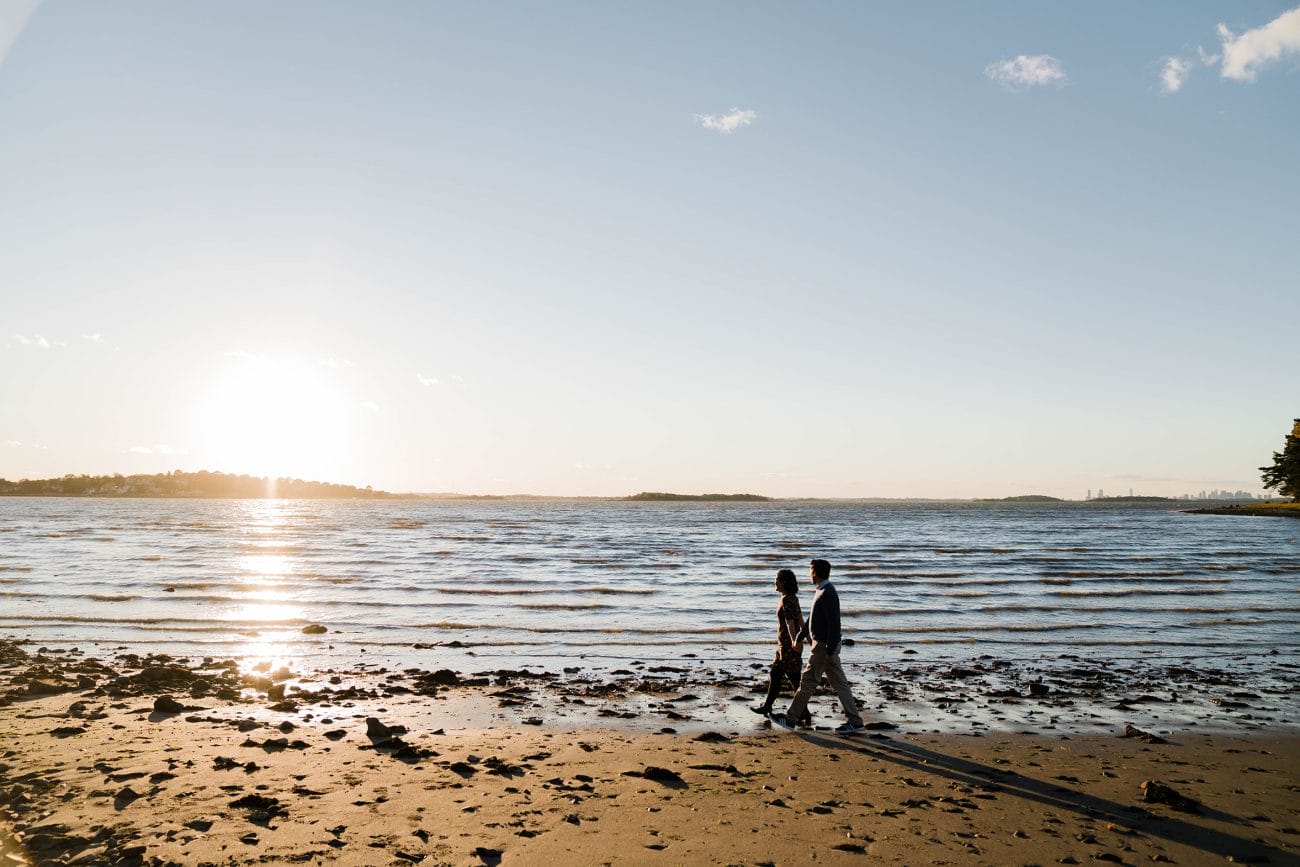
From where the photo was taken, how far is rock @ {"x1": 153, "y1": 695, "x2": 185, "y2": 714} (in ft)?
39.1

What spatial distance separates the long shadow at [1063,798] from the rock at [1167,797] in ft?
0.39

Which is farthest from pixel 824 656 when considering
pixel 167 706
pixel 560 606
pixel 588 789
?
pixel 560 606

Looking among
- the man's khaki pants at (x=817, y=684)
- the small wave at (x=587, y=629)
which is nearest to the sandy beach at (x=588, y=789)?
the man's khaki pants at (x=817, y=684)

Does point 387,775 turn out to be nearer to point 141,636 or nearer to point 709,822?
point 709,822

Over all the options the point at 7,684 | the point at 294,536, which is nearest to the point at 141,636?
the point at 7,684

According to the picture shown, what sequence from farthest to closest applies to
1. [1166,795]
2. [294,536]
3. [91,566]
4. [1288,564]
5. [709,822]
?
[294,536]
[1288,564]
[91,566]
[1166,795]
[709,822]

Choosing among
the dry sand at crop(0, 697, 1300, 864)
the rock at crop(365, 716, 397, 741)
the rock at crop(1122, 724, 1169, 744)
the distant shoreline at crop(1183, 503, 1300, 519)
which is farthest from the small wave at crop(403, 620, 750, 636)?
the distant shoreline at crop(1183, 503, 1300, 519)

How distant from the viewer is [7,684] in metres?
13.4

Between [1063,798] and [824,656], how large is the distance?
135 inches

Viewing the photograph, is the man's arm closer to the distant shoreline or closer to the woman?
the woman

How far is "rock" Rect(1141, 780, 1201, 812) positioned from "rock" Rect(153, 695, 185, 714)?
1249cm

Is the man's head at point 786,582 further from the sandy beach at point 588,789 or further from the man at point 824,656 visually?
the sandy beach at point 588,789

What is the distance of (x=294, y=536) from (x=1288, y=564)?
6250cm

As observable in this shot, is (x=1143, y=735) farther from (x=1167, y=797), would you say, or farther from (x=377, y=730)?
(x=377, y=730)
